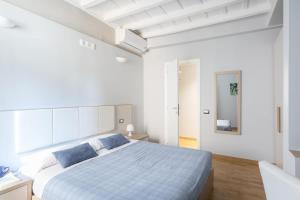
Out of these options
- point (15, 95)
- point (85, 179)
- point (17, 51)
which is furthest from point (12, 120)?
point (85, 179)

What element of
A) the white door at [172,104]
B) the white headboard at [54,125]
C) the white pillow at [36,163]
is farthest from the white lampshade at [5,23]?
the white door at [172,104]

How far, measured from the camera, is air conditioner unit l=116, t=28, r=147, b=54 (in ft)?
11.6

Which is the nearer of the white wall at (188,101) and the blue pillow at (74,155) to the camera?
the blue pillow at (74,155)

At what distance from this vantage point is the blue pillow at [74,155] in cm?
196

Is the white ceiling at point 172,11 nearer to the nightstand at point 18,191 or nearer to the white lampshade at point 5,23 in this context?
the white lampshade at point 5,23

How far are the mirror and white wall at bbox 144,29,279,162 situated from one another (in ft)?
0.32

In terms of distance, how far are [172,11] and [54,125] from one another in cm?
276

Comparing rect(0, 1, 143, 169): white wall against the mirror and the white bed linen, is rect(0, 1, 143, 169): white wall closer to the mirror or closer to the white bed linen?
the white bed linen

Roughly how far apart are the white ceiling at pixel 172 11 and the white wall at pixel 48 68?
533 mm

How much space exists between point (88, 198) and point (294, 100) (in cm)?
204

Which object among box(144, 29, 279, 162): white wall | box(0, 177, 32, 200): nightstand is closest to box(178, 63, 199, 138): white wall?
box(144, 29, 279, 162): white wall

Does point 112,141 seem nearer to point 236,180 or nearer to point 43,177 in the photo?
point 43,177

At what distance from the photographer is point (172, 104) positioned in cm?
373

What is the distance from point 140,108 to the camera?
4.42 meters
